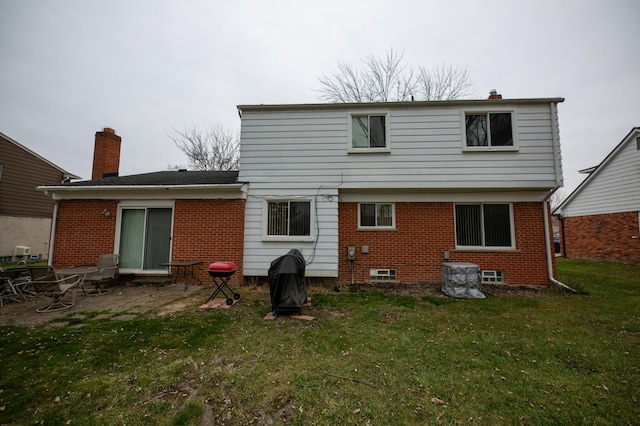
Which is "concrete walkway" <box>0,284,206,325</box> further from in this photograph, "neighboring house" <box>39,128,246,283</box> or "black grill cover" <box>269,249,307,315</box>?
"black grill cover" <box>269,249,307,315</box>

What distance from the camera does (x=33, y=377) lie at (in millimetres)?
3195

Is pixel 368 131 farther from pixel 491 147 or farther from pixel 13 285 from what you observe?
pixel 13 285

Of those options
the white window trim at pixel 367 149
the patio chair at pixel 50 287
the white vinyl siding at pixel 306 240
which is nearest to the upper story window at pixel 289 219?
the white vinyl siding at pixel 306 240

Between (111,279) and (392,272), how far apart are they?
29.2ft

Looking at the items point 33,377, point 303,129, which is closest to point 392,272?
point 303,129

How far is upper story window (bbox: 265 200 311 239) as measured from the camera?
832 centimetres

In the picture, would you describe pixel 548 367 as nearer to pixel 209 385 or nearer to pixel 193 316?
pixel 209 385

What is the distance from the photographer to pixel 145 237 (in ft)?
27.6

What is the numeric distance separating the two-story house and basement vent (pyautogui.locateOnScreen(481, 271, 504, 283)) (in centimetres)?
4

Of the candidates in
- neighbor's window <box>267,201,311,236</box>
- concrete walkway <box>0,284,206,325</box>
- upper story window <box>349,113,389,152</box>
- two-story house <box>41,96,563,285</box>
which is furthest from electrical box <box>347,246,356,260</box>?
concrete walkway <box>0,284,206,325</box>

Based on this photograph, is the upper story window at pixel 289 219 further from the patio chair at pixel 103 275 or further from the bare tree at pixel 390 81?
the bare tree at pixel 390 81

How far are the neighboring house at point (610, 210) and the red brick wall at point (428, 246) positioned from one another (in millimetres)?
9287

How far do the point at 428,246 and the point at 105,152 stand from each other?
14.5 m

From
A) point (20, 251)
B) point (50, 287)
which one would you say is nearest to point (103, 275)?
point (50, 287)
